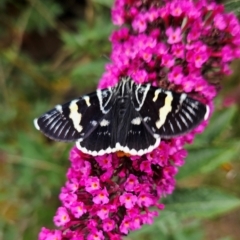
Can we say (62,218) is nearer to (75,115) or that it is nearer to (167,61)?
(75,115)

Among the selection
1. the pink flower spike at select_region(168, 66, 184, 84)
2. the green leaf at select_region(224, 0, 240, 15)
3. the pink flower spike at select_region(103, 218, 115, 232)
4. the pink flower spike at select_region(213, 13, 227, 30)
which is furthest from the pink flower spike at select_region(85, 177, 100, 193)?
the green leaf at select_region(224, 0, 240, 15)

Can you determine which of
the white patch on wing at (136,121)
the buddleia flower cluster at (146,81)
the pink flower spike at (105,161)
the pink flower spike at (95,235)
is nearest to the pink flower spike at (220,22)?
the buddleia flower cluster at (146,81)

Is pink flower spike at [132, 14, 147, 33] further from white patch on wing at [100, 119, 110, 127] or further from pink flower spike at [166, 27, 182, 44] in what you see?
white patch on wing at [100, 119, 110, 127]

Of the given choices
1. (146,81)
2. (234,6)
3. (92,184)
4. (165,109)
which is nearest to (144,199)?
(92,184)

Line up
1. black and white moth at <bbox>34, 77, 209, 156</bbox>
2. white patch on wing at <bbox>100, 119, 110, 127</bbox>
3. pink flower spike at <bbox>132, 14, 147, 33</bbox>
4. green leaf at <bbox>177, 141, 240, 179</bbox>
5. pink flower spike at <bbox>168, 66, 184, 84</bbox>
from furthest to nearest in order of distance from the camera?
green leaf at <bbox>177, 141, 240, 179</bbox>
pink flower spike at <bbox>132, 14, 147, 33</bbox>
pink flower spike at <bbox>168, 66, 184, 84</bbox>
white patch on wing at <bbox>100, 119, 110, 127</bbox>
black and white moth at <bbox>34, 77, 209, 156</bbox>

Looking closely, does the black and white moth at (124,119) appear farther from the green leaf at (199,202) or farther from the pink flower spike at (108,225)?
the green leaf at (199,202)
